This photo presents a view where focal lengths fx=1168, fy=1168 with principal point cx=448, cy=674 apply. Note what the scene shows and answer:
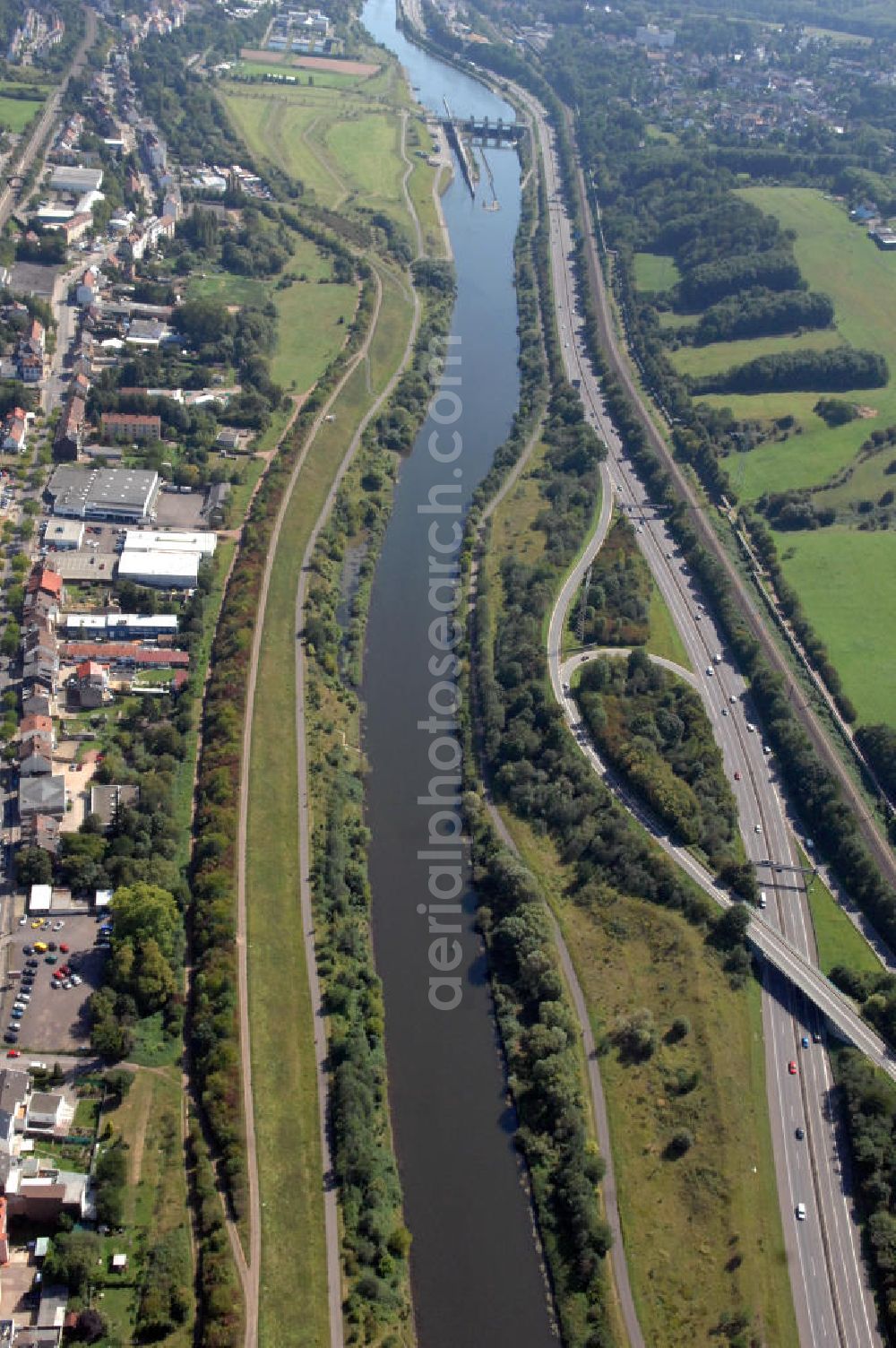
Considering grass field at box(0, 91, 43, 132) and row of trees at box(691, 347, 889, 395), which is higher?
grass field at box(0, 91, 43, 132)

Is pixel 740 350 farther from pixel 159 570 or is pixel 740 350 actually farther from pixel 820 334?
pixel 159 570

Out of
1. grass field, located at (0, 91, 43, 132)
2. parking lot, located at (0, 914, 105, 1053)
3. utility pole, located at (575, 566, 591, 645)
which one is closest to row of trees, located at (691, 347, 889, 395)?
utility pole, located at (575, 566, 591, 645)

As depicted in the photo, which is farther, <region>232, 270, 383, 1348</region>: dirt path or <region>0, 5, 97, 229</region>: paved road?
<region>0, 5, 97, 229</region>: paved road

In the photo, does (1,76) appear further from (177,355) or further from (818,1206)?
(818,1206)

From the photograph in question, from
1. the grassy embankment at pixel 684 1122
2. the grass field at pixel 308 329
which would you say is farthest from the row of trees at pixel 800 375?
the grassy embankment at pixel 684 1122

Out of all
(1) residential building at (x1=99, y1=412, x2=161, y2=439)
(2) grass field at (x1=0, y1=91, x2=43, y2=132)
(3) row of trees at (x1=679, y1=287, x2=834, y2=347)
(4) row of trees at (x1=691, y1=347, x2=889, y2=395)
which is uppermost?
(2) grass field at (x1=0, y1=91, x2=43, y2=132)

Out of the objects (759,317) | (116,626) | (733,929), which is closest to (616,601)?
(733,929)

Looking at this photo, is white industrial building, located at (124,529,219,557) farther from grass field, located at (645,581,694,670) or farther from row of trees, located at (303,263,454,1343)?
grass field, located at (645,581,694,670)
